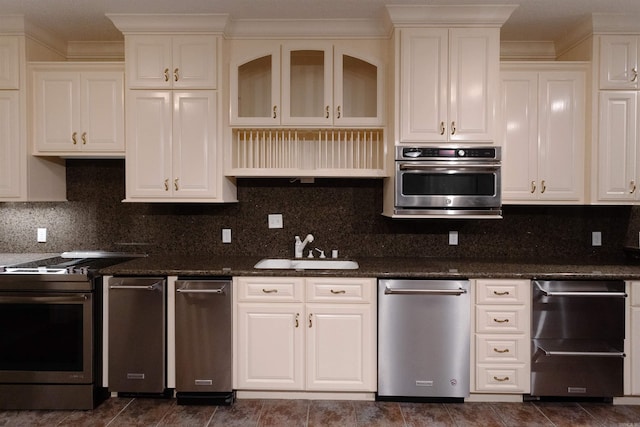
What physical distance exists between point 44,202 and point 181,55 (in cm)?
163

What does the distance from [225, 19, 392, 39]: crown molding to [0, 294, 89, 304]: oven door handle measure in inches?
77.8

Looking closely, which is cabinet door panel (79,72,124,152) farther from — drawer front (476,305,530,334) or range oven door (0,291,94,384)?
drawer front (476,305,530,334)

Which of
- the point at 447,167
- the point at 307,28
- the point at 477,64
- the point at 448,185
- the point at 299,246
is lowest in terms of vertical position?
the point at 299,246

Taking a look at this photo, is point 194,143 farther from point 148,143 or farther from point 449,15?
point 449,15

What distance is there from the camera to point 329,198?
11.2ft

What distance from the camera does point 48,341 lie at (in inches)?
106

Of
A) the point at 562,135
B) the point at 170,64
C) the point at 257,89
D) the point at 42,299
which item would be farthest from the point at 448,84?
the point at 42,299

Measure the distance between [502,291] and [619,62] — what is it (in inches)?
69.1

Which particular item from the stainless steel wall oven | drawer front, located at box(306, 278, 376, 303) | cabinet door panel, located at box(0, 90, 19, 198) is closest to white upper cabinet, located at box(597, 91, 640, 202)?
the stainless steel wall oven

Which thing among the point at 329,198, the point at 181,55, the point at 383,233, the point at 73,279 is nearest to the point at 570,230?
the point at 383,233

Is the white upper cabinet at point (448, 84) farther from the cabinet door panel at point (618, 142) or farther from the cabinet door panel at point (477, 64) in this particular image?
the cabinet door panel at point (618, 142)

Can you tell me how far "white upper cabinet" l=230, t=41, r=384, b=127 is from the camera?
303cm

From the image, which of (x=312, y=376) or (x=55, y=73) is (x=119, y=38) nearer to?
(x=55, y=73)

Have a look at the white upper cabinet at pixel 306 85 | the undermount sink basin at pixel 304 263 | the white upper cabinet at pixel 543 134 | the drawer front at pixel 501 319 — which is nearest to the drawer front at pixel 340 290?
the undermount sink basin at pixel 304 263
